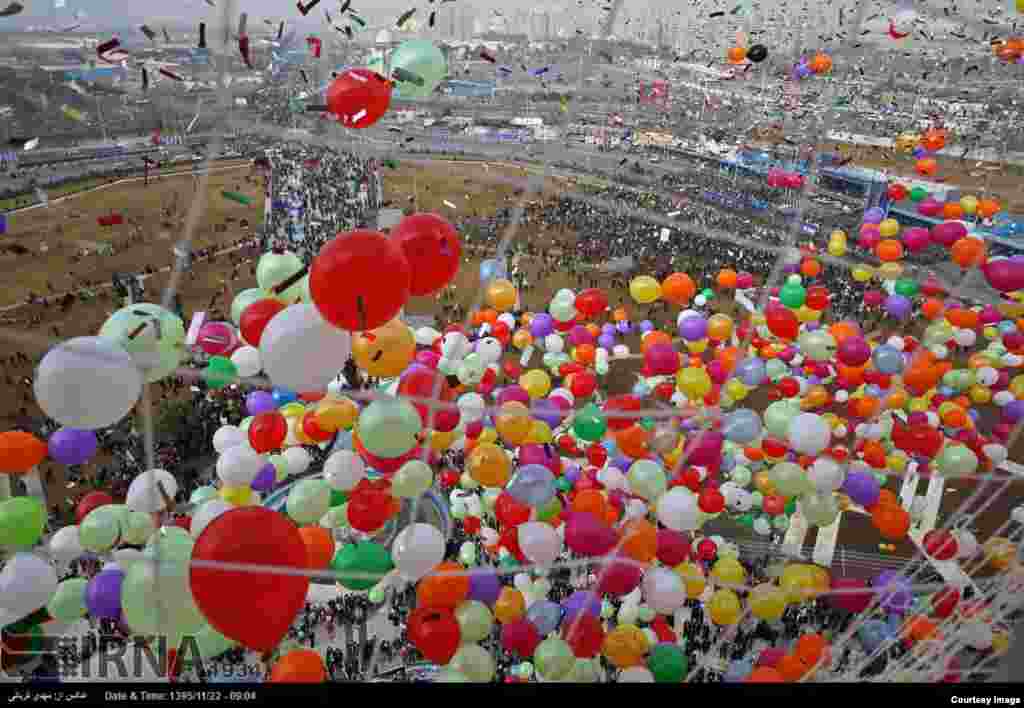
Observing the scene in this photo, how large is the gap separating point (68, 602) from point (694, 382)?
496 centimetres

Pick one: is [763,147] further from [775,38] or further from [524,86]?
[524,86]

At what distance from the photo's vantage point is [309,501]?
4715mm

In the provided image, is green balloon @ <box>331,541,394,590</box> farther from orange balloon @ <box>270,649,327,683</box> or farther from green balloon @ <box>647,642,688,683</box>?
Result: green balloon @ <box>647,642,688,683</box>

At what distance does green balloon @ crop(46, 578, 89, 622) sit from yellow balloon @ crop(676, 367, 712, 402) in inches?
190

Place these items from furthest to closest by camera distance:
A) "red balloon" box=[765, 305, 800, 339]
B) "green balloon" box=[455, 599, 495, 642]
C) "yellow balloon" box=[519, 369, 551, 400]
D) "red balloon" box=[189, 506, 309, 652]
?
"yellow balloon" box=[519, 369, 551, 400]
"red balloon" box=[765, 305, 800, 339]
"green balloon" box=[455, 599, 495, 642]
"red balloon" box=[189, 506, 309, 652]

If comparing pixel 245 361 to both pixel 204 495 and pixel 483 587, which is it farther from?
pixel 483 587

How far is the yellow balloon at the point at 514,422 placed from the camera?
5.35 m

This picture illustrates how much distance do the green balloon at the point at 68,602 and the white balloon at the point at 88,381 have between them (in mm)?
1412

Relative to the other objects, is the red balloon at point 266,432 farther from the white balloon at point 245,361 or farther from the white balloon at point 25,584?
the white balloon at point 25,584

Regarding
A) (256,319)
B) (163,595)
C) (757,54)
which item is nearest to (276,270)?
(256,319)

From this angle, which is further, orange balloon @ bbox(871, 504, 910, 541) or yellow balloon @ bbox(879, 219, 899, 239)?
yellow balloon @ bbox(879, 219, 899, 239)

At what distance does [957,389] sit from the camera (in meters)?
6.97

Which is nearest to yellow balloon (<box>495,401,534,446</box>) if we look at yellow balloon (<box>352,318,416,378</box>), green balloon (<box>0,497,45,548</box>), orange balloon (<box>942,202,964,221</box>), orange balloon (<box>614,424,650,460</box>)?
orange balloon (<box>614,424,650,460</box>)

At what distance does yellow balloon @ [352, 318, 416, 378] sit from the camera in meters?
4.43
